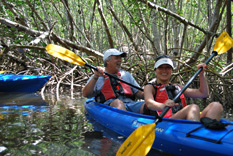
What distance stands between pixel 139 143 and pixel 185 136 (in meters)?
0.35

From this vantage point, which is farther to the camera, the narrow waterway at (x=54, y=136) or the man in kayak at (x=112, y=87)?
the man in kayak at (x=112, y=87)

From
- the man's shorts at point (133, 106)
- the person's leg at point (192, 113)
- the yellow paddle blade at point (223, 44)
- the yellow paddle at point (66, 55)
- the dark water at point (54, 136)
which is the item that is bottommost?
the dark water at point (54, 136)

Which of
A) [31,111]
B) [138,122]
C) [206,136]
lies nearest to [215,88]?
[138,122]

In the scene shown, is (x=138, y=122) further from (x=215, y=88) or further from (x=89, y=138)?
(x=215, y=88)

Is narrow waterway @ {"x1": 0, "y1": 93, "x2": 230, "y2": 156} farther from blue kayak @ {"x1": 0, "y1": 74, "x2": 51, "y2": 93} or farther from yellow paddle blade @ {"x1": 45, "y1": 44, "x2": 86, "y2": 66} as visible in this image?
blue kayak @ {"x1": 0, "y1": 74, "x2": 51, "y2": 93}

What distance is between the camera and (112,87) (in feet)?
9.95

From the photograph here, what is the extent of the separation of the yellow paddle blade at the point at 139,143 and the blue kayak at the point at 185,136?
4.7 inches

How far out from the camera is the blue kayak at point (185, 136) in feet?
5.19

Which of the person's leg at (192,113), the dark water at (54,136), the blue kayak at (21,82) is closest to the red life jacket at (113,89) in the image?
the dark water at (54,136)

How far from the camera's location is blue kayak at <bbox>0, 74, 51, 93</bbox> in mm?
5699

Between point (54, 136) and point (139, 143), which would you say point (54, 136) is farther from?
point (139, 143)

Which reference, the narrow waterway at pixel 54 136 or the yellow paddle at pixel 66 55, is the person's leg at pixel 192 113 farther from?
the yellow paddle at pixel 66 55

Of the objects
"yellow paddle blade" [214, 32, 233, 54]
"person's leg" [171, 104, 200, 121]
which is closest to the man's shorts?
"person's leg" [171, 104, 200, 121]

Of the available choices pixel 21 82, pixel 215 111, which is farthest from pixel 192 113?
pixel 21 82
